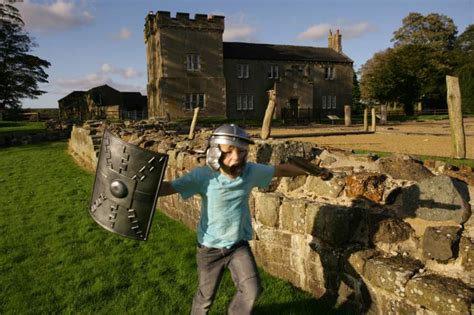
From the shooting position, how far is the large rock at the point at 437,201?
11.2 feet

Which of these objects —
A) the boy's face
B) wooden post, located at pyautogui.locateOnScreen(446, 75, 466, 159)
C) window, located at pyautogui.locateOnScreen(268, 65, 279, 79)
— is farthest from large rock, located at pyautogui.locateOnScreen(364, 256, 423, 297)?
window, located at pyautogui.locateOnScreen(268, 65, 279, 79)

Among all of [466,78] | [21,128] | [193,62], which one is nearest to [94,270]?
[21,128]

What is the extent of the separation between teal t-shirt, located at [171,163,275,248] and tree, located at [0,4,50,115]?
50.8 metres

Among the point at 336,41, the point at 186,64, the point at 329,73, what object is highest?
the point at 336,41

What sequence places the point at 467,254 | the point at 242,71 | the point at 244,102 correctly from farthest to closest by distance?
the point at 244,102, the point at 242,71, the point at 467,254

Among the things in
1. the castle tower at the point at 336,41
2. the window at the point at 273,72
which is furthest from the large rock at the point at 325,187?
the castle tower at the point at 336,41

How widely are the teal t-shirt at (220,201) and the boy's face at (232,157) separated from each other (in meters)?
0.09

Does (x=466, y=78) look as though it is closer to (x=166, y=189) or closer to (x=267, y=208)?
(x=267, y=208)

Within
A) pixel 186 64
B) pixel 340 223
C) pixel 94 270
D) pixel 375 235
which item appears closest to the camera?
pixel 375 235

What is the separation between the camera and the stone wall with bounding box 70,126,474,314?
10.1ft

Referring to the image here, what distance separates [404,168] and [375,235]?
3.17ft

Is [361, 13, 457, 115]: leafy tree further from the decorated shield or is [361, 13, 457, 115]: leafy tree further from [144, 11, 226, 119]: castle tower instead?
the decorated shield

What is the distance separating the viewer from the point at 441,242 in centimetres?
313

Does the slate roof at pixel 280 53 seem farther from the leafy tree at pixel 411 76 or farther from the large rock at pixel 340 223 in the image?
the large rock at pixel 340 223
